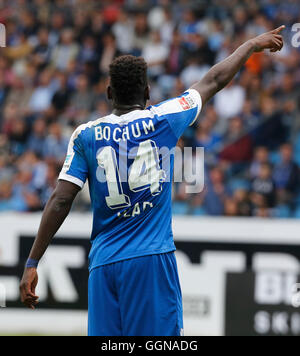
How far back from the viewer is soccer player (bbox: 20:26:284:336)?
12.6 feet

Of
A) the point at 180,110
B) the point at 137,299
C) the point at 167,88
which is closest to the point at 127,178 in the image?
the point at 180,110

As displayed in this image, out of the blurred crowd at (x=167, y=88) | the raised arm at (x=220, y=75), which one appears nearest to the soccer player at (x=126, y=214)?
the raised arm at (x=220, y=75)

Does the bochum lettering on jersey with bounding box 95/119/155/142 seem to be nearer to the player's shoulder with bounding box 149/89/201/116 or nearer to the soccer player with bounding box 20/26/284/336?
the soccer player with bounding box 20/26/284/336

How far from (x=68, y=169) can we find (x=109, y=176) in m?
0.25

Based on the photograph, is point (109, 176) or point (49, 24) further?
point (49, 24)

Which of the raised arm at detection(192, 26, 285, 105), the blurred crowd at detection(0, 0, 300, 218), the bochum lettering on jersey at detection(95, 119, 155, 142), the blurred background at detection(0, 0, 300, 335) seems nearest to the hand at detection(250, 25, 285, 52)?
the raised arm at detection(192, 26, 285, 105)

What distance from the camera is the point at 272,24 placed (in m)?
12.0

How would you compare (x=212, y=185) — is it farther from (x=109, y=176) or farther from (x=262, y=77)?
(x=109, y=176)

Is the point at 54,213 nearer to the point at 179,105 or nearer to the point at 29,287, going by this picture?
the point at 29,287

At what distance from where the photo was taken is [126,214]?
3.91 meters

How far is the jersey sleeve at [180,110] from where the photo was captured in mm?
4020

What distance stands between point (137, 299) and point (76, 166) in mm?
856

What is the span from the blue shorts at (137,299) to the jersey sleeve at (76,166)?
21.3 inches

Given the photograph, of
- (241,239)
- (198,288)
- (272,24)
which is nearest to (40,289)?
(198,288)
